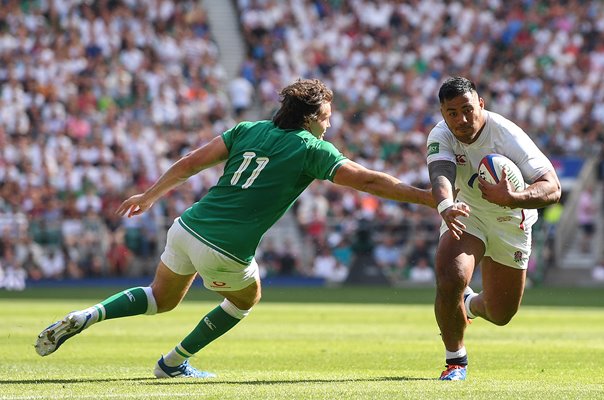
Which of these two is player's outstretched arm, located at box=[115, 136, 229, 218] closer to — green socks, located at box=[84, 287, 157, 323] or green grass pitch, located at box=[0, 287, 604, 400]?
green socks, located at box=[84, 287, 157, 323]

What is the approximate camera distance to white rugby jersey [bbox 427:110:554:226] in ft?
31.6

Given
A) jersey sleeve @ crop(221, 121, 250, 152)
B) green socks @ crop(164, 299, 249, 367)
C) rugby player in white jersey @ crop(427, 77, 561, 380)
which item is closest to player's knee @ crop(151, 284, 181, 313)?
green socks @ crop(164, 299, 249, 367)

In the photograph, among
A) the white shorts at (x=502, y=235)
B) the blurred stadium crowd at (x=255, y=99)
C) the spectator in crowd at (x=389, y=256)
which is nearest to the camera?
the white shorts at (x=502, y=235)

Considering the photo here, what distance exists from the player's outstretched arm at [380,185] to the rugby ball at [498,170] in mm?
804

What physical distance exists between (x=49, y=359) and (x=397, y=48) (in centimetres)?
2520

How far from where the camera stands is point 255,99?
34156 millimetres

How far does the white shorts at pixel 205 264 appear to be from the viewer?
9062mm

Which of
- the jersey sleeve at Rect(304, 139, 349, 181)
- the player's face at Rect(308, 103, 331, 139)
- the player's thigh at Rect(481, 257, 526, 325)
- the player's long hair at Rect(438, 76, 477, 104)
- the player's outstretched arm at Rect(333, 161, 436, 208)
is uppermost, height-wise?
the player's long hair at Rect(438, 76, 477, 104)

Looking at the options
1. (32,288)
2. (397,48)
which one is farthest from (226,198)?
(397,48)

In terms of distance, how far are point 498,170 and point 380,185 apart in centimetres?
111

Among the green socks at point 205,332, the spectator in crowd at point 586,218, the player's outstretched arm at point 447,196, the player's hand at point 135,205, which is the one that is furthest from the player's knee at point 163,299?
the spectator in crowd at point 586,218

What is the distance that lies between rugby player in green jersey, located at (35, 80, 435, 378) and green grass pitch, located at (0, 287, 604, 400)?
0.63 m

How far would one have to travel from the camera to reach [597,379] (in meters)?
9.56

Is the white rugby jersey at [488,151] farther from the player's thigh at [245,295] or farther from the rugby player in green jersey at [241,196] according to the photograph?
the player's thigh at [245,295]
